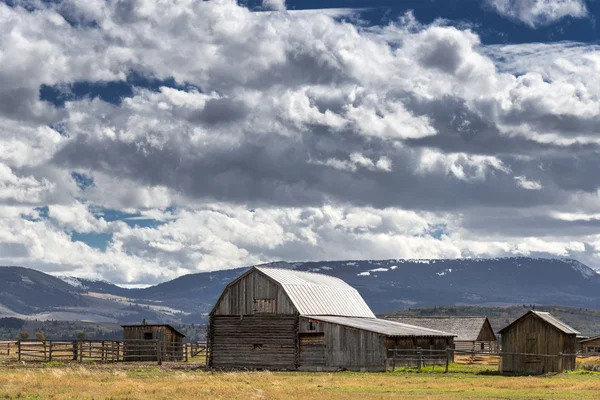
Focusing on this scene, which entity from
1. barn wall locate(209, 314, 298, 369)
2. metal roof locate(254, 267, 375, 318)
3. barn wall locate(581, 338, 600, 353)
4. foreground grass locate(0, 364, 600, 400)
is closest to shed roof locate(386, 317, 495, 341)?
barn wall locate(581, 338, 600, 353)

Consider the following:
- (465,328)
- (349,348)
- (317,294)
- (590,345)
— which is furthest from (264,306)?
(465,328)

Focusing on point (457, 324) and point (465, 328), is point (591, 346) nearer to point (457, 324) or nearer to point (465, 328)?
point (465, 328)

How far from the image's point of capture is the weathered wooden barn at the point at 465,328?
4454 inches

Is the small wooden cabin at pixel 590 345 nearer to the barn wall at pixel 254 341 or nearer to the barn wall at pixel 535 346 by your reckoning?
the barn wall at pixel 535 346

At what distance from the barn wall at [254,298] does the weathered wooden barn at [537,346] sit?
53.4ft

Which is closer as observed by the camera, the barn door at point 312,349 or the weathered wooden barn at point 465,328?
the barn door at point 312,349

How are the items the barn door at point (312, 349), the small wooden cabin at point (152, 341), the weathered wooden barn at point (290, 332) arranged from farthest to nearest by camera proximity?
1. the small wooden cabin at point (152, 341)
2. the barn door at point (312, 349)
3. the weathered wooden barn at point (290, 332)

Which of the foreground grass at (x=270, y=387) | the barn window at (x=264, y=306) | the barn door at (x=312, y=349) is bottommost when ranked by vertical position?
the foreground grass at (x=270, y=387)

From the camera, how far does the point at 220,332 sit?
74.6m

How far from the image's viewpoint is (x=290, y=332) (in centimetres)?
7106

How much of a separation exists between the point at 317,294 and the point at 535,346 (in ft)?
59.8

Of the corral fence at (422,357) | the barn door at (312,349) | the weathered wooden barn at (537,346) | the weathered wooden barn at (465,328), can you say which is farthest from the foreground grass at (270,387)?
the weathered wooden barn at (465,328)

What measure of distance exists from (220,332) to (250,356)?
10.8 feet

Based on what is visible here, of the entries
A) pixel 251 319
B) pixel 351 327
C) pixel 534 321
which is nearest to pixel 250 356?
pixel 251 319
